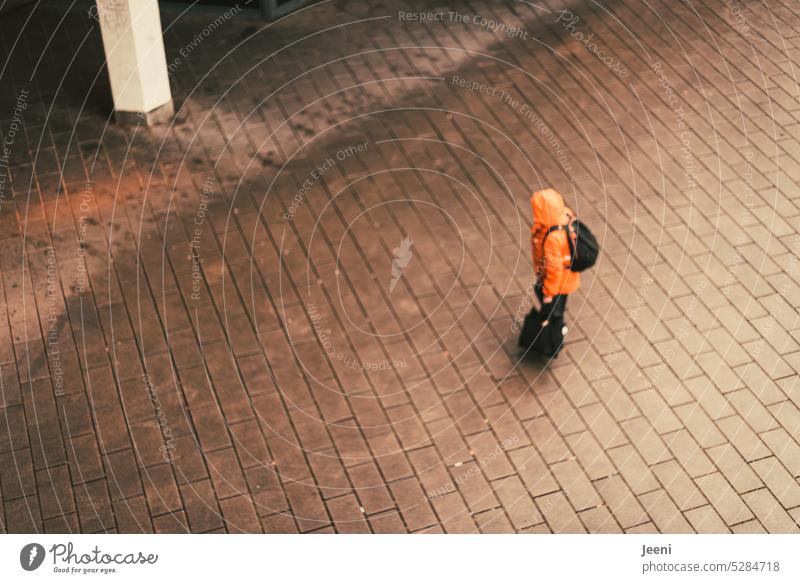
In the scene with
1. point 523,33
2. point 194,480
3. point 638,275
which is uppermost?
point 523,33

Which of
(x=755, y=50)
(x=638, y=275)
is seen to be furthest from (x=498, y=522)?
(x=755, y=50)

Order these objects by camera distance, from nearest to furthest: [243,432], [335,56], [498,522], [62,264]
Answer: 1. [498,522]
2. [243,432]
3. [62,264]
4. [335,56]

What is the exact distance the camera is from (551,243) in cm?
661

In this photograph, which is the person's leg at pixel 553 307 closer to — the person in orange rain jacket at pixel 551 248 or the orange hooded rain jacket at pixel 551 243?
the person in orange rain jacket at pixel 551 248

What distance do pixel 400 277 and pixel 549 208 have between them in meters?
1.76

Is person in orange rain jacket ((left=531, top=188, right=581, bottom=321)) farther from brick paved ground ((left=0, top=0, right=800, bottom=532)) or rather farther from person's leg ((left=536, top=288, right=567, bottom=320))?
brick paved ground ((left=0, top=0, right=800, bottom=532))

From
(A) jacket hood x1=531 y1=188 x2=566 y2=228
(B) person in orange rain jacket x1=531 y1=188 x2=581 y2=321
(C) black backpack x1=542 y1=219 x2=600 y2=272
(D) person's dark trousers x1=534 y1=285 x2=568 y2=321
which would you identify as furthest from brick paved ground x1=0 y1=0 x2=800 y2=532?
(A) jacket hood x1=531 y1=188 x2=566 y2=228

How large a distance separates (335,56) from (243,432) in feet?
15.1

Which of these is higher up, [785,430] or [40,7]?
[40,7]

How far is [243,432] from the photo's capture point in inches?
271

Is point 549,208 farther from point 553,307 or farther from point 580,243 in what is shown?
point 553,307

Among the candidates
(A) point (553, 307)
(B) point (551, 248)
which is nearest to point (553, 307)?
(A) point (553, 307)

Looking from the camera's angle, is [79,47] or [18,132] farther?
[79,47]
